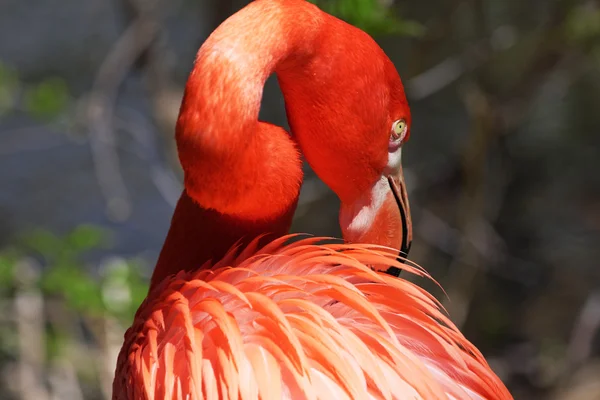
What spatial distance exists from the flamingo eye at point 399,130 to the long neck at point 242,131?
0.52 ft

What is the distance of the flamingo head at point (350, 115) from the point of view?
92 centimetres

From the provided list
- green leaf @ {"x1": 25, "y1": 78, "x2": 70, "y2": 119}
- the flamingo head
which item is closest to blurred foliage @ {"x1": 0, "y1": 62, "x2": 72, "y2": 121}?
green leaf @ {"x1": 25, "y1": 78, "x2": 70, "y2": 119}

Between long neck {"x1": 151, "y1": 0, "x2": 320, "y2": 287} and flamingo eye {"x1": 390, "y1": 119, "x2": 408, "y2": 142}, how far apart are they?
16cm

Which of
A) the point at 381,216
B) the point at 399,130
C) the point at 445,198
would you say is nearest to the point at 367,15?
the point at 399,130

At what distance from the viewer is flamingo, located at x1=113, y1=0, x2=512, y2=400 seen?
2.64 ft

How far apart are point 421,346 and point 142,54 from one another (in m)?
1.48

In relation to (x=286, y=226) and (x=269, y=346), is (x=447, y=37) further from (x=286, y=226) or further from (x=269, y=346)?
(x=269, y=346)

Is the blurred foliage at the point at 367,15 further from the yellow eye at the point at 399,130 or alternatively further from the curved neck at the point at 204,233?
the curved neck at the point at 204,233

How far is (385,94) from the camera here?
96 cm

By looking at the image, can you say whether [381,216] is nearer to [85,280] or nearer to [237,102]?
[237,102]

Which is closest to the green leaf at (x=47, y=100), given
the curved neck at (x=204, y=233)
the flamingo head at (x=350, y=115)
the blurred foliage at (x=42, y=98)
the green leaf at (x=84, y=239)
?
the blurred foliage at (x=42, y=98)

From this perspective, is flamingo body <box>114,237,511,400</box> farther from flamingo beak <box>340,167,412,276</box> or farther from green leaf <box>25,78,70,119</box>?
green leaf <box>25,78,70,119</box>

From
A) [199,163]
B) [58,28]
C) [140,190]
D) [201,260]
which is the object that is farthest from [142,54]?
[58,28]

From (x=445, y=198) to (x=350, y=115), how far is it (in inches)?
68.8
